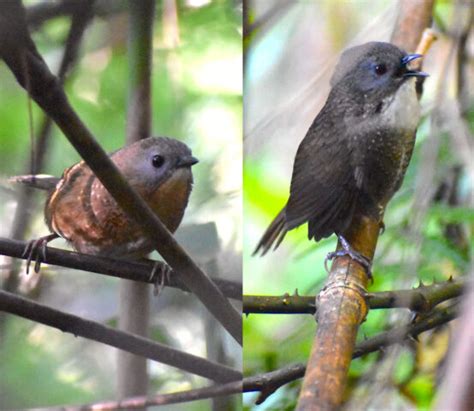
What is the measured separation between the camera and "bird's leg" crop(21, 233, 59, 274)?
1.20m

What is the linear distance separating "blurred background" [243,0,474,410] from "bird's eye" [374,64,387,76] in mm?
111

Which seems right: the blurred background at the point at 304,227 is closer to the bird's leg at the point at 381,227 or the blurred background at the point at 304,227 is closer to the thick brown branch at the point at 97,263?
the bird's leg at the point at 381,227

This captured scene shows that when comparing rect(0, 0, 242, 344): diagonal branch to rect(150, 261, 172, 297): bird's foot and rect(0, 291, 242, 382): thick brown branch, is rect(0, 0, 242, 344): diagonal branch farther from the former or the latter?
rect(0, 291, 242, 382): thick brown branch

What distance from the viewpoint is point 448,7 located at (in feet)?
5.32

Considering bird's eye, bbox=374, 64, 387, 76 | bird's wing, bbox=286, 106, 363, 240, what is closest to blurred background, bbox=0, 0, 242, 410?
bird's wing, bbox=286, 106, 363, 240

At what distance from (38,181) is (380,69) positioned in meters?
0.63

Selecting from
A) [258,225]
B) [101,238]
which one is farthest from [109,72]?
[258,225]

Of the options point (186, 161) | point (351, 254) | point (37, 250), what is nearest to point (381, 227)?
point (351, 254)

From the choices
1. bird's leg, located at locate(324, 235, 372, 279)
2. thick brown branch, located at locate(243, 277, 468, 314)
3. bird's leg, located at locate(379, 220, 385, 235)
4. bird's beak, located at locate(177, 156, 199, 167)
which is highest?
bird's beak, located at locate(177, 156, 199, 167)

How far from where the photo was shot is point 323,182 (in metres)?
1.34

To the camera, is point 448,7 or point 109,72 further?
point 448,7

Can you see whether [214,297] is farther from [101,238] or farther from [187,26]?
[187,26]

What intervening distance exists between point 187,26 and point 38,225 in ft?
1.43

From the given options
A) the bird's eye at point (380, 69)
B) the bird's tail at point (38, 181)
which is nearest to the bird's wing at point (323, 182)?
the bird's eye at point (380, 69)
